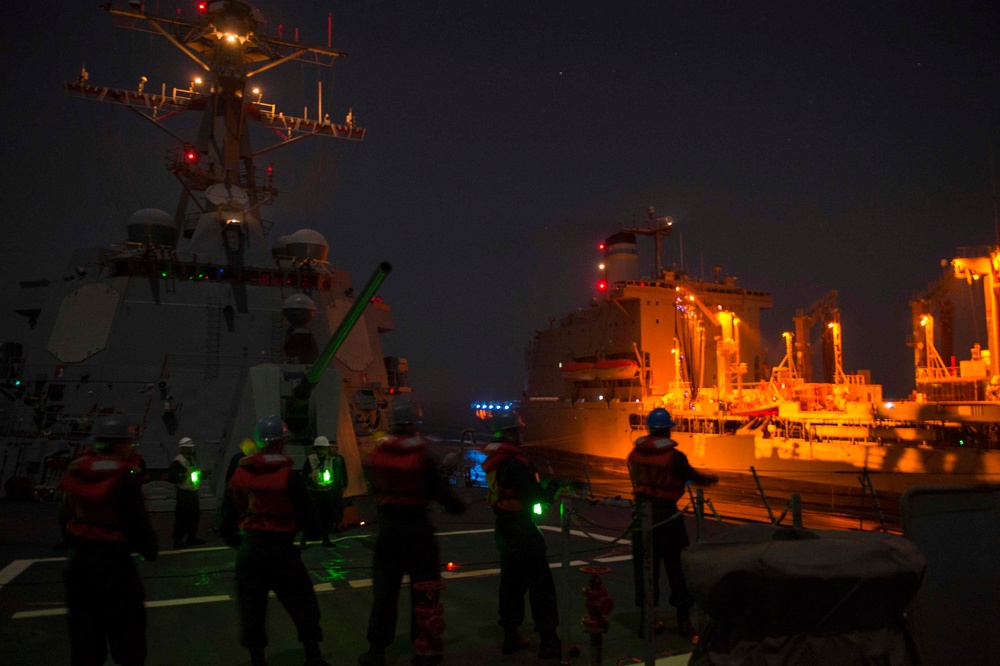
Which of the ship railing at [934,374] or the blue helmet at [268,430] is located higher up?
the ship railing at [934,374]

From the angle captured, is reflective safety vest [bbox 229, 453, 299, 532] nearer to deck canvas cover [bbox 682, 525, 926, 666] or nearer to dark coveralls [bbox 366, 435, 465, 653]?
dark coveralls [bbox 366, 435, 465, 653]

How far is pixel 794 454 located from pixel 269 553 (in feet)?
81.8

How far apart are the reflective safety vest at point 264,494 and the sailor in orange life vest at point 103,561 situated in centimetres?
56

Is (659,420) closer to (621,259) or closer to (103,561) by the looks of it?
(103,561)

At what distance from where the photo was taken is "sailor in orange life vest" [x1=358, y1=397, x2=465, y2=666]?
4.21m

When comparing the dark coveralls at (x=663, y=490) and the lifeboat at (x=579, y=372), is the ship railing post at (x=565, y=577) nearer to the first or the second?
the dark coveralls at (x=663, y=490)

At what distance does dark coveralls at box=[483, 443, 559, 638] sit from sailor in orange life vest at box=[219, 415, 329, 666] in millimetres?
1213

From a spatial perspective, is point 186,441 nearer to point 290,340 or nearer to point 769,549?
point 290,340

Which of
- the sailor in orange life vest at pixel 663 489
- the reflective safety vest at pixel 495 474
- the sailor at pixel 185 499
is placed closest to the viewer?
the reflective safety vest at pixel 495 474

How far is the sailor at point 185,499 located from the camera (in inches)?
326

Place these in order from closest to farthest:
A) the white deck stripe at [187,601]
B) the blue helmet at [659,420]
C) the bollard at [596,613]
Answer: the bollard at [596,613]
the blue helmet at [659,420]
the white deck stripe at [187,601]

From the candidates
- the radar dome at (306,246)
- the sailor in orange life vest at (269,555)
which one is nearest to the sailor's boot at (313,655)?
the sailor in orange life vest at (269,555)

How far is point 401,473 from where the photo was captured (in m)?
4.30

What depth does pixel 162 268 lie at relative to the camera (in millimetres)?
14258
